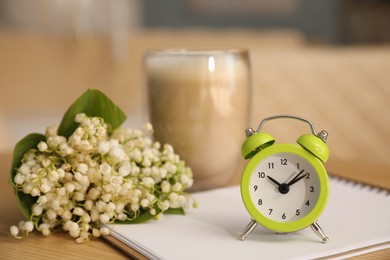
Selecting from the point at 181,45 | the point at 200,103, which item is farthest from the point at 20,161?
the point at 181,45

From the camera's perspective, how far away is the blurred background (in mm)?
1879

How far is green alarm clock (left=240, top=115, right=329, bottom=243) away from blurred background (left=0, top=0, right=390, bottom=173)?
38 centimetres

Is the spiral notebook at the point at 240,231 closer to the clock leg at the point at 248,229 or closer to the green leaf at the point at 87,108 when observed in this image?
the clock leg at the point at 248,229

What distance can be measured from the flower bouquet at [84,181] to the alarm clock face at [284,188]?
4.9 inches

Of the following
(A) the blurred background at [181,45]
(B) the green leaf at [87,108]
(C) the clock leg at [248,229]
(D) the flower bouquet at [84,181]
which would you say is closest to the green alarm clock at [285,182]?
(C) the clock leg at [248,229]

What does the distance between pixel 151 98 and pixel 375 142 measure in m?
1.11

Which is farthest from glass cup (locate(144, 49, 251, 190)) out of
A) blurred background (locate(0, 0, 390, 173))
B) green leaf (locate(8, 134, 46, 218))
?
green leaf (locate(8, 134, 46, 218))

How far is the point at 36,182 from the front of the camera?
2.38 ft

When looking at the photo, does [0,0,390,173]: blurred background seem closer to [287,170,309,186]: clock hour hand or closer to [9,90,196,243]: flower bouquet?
[9,90,196,243]: flower bouquet

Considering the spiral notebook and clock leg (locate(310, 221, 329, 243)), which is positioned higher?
clock leg (locate(310, 221, 329, 243))

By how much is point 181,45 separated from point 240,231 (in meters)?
2.20

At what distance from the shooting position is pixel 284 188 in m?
0.70

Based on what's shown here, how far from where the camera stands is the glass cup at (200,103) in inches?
36.7

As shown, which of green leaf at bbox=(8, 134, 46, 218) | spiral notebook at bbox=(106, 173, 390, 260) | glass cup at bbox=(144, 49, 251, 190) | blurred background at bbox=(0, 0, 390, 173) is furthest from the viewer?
blurred background at bbox=(0, 0, 390, 173)
